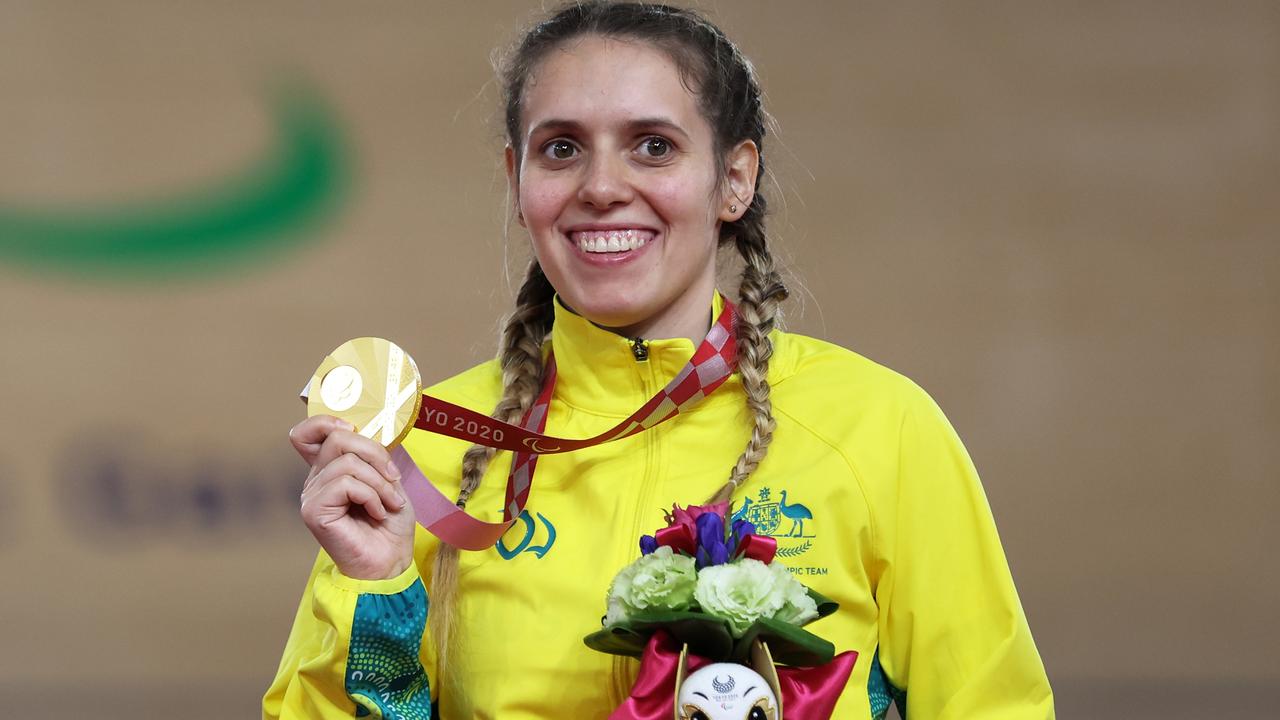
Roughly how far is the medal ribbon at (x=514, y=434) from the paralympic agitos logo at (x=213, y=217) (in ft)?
9.14

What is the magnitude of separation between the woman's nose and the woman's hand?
38 centimetres

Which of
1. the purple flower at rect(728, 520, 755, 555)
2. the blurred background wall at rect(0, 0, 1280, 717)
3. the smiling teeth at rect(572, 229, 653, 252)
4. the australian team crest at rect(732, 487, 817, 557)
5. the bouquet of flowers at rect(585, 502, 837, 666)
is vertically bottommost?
the bouquet of flowers at rect(585, 502, 837, 666)

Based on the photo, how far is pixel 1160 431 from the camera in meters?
4.30

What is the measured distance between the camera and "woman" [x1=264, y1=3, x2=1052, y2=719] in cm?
162

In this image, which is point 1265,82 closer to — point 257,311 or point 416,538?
point 257,311

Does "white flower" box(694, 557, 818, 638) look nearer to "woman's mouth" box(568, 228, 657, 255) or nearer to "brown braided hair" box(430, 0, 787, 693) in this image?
"brown braided hair" box(430, 0, 787, 693)

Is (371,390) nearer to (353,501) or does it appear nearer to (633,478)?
(353,501)

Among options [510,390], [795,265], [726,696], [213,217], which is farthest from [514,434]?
[213,217]

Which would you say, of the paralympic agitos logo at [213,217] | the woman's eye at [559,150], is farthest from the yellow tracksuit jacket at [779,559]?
the paralympic agitos logo at [213,217]

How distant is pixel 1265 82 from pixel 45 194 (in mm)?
3589

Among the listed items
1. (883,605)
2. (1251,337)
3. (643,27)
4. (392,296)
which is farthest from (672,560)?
(1251,337)

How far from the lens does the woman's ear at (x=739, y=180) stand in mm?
1864

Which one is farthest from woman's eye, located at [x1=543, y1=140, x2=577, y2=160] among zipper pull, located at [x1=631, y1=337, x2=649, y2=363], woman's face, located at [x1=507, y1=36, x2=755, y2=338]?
zipper pull, located at [x1=631, y1=337, x2=649, y2=363]

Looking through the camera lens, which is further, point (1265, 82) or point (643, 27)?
point (1265, 82)
